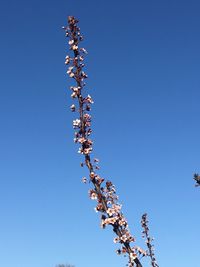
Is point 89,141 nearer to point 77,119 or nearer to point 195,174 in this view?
point 77,119

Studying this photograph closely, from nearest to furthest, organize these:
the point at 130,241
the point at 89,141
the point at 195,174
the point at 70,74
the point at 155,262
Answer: the point at 130,241
the point at 89,141
the point at 70,74
the point at 155,262
the point at 195,174

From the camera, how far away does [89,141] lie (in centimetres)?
1045

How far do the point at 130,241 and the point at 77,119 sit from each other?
11.8 ft

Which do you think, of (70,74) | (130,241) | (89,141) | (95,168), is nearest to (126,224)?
(130,241)

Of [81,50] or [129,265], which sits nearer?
[129,265]

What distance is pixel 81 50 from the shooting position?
11.6 meters

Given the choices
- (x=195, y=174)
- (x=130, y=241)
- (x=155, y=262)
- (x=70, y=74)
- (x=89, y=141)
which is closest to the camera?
(x=130, y=241)

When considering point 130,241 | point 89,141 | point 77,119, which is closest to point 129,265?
point 130,241

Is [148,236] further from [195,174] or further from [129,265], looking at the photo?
[129,265]

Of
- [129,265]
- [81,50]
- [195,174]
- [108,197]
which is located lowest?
[129,265]

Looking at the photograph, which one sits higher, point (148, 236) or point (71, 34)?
point (71, 34)

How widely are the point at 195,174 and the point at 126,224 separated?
20.9 meters

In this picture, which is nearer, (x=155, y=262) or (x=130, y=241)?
(x=130, y=241)

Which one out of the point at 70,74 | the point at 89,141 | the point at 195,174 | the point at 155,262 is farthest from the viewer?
the point at 195,174
